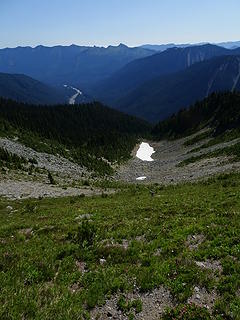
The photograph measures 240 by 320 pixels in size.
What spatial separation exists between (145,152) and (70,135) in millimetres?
30622

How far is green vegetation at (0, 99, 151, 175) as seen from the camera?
266 feet

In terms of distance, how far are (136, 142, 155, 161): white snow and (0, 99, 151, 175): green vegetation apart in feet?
10.6

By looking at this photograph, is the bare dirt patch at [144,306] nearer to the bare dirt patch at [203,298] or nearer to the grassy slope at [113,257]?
the grassy slope at [113,257]

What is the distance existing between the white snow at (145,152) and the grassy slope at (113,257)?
274 feet

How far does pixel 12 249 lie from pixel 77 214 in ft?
27.3

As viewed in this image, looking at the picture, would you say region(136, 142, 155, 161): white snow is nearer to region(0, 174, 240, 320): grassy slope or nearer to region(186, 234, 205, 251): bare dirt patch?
region(0, 174, 240, 320): grassy slope

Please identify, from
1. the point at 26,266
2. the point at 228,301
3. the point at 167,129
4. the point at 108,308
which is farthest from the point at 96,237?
the point at 167,129

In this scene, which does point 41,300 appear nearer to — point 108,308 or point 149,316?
point 108,308

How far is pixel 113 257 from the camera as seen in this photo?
17156 millimetres

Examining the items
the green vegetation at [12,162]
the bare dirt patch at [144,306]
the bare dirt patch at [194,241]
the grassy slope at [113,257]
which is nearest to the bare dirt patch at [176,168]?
the green vegetation at [12,162]

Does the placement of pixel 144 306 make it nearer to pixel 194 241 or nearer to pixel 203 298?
pixel 203 298

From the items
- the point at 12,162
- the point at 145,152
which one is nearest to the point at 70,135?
the point at 145,152

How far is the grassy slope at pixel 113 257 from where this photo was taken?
13195mm

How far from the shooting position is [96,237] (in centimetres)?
1955
